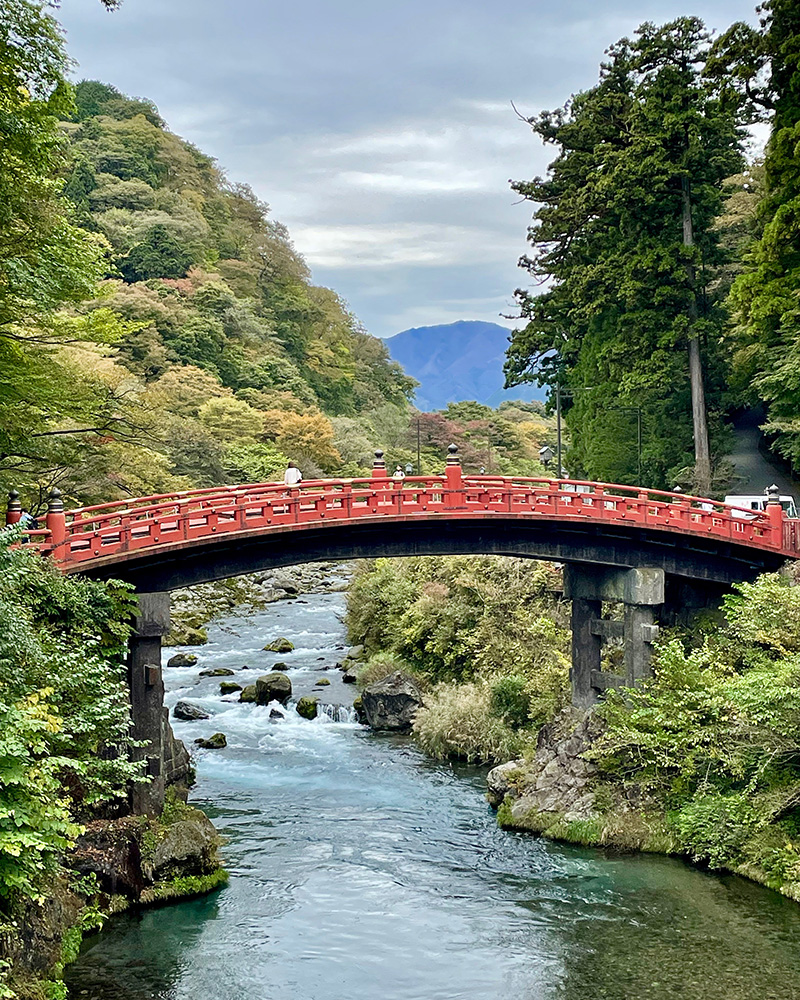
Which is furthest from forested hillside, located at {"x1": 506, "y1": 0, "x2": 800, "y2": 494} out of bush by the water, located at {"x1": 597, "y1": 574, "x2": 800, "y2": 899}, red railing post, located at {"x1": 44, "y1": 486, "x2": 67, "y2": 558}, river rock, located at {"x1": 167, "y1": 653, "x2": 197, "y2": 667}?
red railing post, located at {"x1": 44, "y1": 486, "x2": 67, "y2": 558}

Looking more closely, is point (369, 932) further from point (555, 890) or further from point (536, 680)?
point (536, 680)

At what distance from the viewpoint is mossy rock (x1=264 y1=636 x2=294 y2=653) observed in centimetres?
4429

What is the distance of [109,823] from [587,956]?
33.2 ft

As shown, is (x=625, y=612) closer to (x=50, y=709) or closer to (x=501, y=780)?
(x=501, y=780)

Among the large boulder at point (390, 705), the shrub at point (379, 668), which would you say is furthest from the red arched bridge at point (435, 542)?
the shrub at point (379, 668)

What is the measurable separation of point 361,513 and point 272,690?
13254mm

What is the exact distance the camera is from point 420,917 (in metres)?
21.1

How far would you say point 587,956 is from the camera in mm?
19250

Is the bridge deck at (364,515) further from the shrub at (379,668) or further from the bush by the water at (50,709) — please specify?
the shrub at (379,668)

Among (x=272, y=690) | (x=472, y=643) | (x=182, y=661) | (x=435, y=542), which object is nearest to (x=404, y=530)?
(x=435, y=542)

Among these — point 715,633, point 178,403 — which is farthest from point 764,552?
point 178,403

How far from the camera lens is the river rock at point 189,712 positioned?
35281mm

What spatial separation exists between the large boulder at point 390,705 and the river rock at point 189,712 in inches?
220

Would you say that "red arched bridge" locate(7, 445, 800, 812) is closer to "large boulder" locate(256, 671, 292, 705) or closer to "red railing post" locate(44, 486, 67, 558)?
"red railing post" locate(44, 486, 67, 558)
